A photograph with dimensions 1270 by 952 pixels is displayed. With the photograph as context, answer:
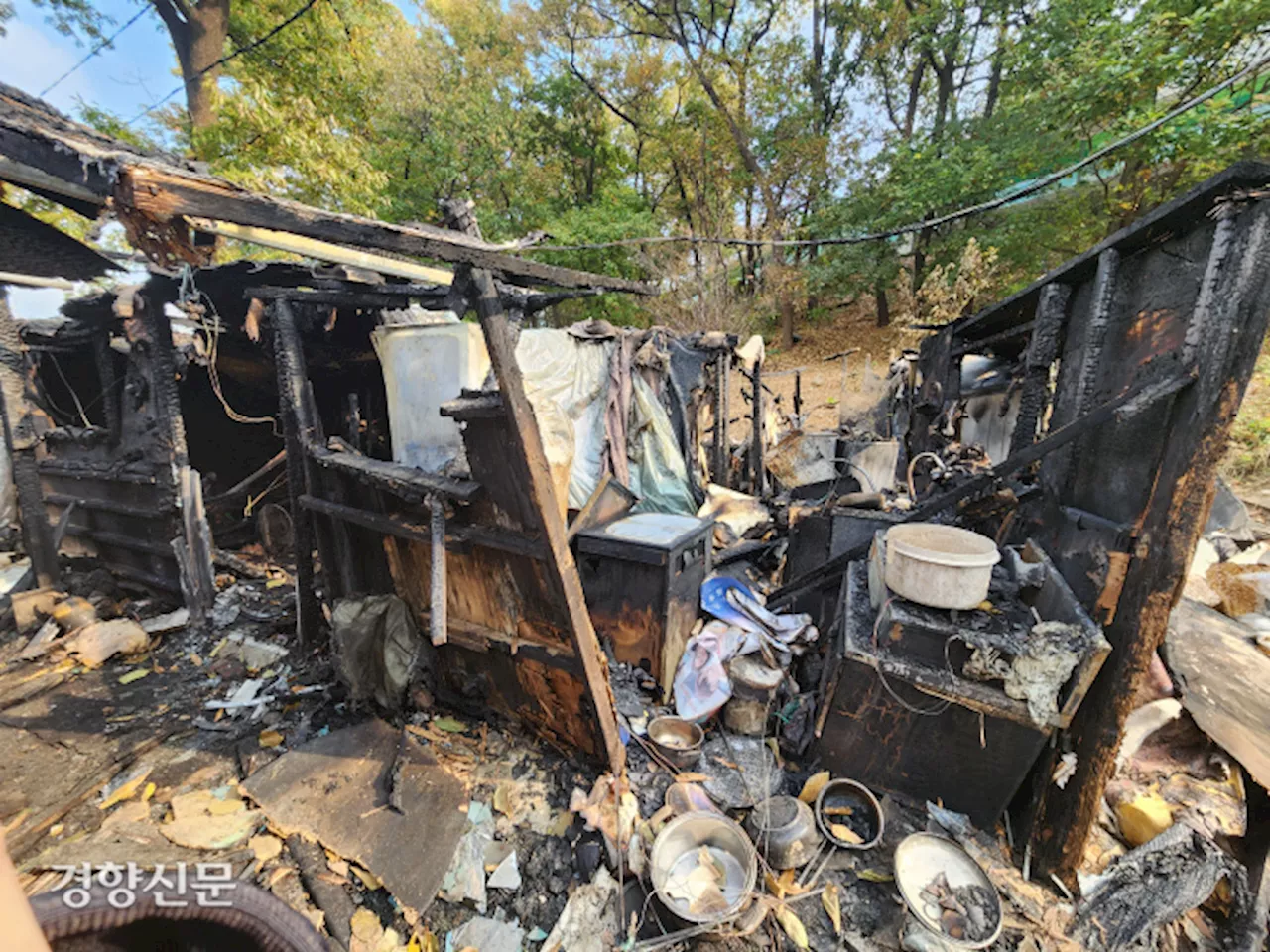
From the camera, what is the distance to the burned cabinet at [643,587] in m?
3.82

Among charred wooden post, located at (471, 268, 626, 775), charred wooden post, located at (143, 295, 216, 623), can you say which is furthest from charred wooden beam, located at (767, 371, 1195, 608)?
charred wooden post, located at (143, 295, 216, 623)

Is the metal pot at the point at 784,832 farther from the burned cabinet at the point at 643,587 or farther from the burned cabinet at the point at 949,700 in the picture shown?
the burned cabinet at the point at 643,587

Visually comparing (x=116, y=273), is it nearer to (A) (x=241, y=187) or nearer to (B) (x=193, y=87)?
(A) (x=241, y=187)

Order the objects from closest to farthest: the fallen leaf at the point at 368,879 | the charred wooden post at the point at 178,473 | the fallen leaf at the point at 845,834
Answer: the fallen leaf at the point at 368,879 < the fallen leaf at the point at 845,834 < the charred wooden post at the point at 178,473

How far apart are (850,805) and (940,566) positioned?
1630 millimetres

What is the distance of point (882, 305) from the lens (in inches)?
671

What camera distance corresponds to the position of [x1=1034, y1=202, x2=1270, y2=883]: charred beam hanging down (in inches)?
87.6

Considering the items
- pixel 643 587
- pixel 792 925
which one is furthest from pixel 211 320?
pixel 792 925

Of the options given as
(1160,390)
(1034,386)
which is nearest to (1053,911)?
(1160,390)

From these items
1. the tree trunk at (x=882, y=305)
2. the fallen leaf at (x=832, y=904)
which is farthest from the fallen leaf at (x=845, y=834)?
the tree trunk at (x=882, y=305)

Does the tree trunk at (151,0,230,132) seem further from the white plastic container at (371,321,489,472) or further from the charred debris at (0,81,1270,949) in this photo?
the white plastic container at (371,321,489,472)

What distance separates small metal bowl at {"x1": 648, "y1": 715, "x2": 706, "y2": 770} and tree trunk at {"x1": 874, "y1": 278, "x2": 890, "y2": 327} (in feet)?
55.5

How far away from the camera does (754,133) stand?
1789 centimetres

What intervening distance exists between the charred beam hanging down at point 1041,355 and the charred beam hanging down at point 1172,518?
1.62 m
